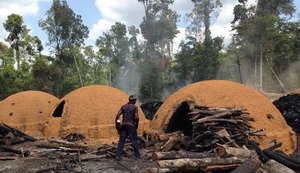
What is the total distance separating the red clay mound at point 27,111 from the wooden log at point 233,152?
13677mm

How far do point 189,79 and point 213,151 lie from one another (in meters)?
30.7

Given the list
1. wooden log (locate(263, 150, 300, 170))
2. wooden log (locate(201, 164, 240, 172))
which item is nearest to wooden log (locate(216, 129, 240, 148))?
A: wooden log (locate(263, 150, 300, 170))

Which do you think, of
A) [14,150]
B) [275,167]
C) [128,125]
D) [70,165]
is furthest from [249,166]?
[14,150]

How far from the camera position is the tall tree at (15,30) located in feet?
126

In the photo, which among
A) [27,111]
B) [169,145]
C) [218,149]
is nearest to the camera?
[218,149]

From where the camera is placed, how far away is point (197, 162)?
8.66 m

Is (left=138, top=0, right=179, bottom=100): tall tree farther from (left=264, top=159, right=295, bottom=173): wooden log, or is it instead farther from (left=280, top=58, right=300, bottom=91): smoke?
(left=264, top=159, right=295, bottom=173): wooden log

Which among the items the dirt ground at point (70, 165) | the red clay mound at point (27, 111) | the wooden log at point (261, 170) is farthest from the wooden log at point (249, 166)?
the red clay mound at point (27, 111)

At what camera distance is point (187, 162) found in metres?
8.60

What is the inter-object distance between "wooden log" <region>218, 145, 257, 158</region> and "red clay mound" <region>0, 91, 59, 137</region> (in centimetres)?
1368

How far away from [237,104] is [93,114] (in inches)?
288

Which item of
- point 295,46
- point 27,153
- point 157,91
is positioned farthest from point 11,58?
point 295,46

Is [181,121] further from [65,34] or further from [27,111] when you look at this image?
[65,34]

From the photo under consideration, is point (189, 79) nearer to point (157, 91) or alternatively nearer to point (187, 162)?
point (157, 91)
